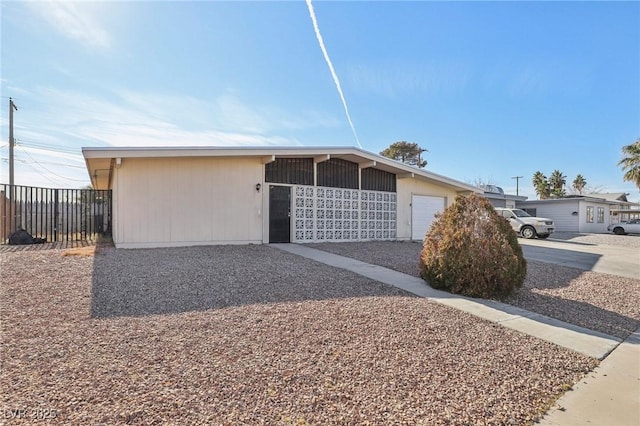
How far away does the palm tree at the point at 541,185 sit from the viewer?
4288 centimetres

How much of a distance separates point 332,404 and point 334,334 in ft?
4.25

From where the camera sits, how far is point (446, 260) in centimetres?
611

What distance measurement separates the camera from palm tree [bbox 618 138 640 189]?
81.8 ft

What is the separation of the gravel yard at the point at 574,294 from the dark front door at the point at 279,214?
2.35 m

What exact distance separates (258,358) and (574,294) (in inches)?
256

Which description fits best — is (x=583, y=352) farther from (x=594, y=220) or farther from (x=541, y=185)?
(x=541, y=185)

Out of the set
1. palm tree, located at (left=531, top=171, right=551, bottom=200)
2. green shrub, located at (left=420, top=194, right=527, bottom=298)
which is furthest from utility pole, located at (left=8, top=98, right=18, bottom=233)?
palm tree, located at (left=531, top=171, right=551, bottom=200)

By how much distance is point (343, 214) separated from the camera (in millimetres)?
13125

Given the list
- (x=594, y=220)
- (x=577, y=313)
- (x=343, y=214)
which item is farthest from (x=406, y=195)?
(x=594, y=220)

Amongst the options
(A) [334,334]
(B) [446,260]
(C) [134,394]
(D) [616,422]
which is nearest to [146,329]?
(C) [134,394]

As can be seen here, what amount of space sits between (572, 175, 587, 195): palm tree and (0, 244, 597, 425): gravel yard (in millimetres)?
53923

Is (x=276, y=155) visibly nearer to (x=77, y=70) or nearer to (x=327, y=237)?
A: (x=327, y=237)

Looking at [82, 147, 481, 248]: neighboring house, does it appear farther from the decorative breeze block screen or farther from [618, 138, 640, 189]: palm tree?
[618, 138, 640, 189]: palm tree

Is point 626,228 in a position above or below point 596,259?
above
